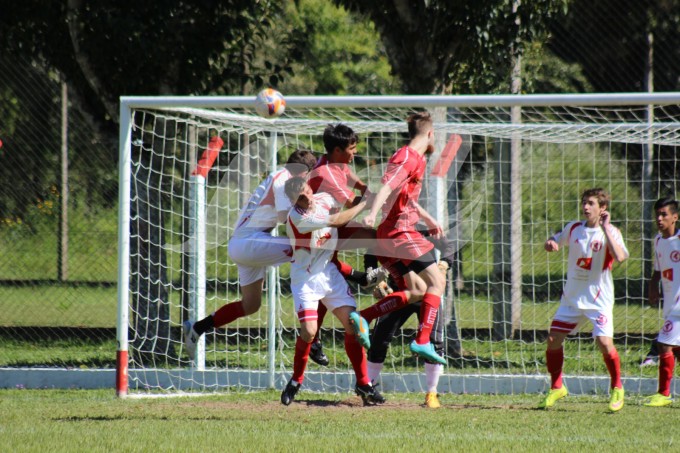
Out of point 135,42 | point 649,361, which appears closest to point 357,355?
point 649,361

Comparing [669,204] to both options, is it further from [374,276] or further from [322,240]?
[322,240]

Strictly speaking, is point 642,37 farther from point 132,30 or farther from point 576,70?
point 132,30

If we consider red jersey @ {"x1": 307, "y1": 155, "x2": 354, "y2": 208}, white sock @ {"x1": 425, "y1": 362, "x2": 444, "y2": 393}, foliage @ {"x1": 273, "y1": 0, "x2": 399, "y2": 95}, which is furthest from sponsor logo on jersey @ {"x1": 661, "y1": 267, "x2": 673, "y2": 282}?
foliage @ {"x1": 273, "y1": 0, "x2": 399, "y2": 95}

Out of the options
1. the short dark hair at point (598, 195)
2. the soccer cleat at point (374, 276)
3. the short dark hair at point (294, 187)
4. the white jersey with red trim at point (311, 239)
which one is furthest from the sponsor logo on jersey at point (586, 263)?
the short dark hair at point (294, 187)

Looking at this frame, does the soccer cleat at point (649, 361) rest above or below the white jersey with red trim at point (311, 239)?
below

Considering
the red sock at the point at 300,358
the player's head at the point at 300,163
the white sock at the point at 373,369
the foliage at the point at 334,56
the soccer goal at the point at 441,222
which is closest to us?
the red sock at the point at 300,358

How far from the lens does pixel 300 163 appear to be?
7.02 meters

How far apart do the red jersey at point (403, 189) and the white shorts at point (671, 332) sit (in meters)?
2.24

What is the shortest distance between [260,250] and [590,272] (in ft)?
8.52

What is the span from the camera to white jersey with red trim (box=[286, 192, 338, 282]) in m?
6.59

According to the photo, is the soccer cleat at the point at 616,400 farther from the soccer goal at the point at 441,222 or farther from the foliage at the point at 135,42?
the foliage at the point at 135,42

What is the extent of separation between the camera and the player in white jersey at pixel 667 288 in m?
7.29

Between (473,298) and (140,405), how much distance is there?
4.72 m

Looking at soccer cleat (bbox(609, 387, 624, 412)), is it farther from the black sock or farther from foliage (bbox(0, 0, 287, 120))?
foliage (bbox(0, 0, 287, 120))
